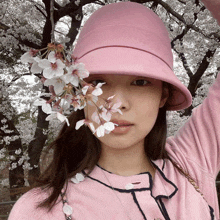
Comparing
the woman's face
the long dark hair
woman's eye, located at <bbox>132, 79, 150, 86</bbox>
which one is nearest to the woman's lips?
the woman's face

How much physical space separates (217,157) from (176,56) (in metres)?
6.27

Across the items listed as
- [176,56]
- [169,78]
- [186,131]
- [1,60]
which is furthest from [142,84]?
[176,56]

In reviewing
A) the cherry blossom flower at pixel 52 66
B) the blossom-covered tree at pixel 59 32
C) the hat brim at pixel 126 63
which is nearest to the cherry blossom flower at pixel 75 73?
the cherry blossom flower at pixel 52 66

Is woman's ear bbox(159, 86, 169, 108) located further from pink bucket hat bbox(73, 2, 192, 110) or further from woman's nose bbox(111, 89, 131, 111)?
woman's nose bbox(111, 89, 131, 111)

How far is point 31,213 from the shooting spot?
105cm

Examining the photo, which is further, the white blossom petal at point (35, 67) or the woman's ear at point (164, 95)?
the woman's ear at point (164, 95)

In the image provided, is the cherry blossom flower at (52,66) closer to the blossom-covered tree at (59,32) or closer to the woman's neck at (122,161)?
the woman's neck at (122,161)

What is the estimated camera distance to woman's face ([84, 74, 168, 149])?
1.02m

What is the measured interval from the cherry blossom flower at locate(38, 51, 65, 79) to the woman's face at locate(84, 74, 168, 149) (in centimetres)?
39

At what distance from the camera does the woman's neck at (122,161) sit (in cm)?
120

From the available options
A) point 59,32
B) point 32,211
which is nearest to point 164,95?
point 32,211

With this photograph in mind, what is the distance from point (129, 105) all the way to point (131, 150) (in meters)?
0.29

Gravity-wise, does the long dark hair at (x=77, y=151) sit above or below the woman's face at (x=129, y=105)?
below

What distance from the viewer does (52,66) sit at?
2.03ft
